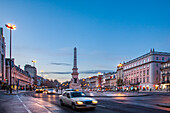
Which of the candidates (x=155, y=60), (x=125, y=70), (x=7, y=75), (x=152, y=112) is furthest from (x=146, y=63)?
(x=152, y=112)

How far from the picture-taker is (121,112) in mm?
14016

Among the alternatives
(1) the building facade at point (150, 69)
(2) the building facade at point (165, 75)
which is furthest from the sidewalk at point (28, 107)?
(1) the building facade at point (150, 69)

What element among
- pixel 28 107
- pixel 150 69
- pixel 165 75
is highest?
pixel 150 69

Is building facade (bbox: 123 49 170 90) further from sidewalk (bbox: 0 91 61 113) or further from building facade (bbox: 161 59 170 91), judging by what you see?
sidewalk (bbox: 0 91 61 113)

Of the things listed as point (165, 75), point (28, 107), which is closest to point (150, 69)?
point (165, 75)

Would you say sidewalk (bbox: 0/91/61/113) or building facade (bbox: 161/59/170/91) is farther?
building facade (bbox: 161/59/170/91)

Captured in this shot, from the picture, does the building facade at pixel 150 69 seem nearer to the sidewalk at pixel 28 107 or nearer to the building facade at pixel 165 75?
the building facade at pixel 165 75

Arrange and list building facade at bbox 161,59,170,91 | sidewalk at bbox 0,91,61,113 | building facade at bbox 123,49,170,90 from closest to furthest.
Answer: sidewalk at bbox 0,91,61,113 → building facade at bbox 161,59,170,91 → building facade at bbox 123,49,170,90

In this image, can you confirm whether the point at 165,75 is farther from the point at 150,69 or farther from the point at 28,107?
the point at 28,107

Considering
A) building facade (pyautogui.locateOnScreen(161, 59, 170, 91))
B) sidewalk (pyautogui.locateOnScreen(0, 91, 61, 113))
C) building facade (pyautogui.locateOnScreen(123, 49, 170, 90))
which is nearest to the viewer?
sidewalk (pyautogui.locateOnScreen(0, 91, 61, 113))

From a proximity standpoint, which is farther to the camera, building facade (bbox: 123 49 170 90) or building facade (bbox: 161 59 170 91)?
building facade (bbox: 123 49 170 90)

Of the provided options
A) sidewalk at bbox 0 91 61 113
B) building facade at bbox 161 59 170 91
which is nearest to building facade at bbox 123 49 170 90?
building facade at bbox 161 59 170 91

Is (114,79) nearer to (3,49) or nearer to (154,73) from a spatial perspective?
(154,73)

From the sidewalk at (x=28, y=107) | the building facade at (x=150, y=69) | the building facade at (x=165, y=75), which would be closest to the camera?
the sidewalk at (x=28, y=107)
